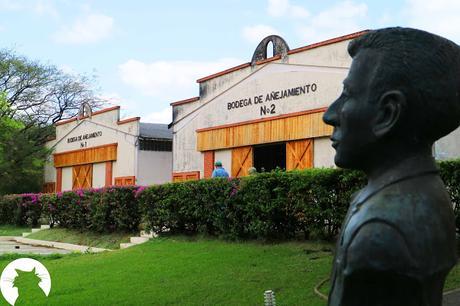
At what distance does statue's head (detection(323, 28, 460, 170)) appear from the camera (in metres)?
1.87

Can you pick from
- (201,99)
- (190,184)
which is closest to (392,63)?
(190,184)

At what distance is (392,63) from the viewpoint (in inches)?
74.7

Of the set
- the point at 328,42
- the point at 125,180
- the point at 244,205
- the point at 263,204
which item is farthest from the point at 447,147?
the point at 125,180

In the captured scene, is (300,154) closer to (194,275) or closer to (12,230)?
(194,275)

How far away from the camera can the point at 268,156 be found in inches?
810

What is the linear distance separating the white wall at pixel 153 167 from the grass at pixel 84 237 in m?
5.42

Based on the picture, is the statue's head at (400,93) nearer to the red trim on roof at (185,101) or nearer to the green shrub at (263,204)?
the green shrub at (263,204)

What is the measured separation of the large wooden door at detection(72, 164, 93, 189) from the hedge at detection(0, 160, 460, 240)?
9488 millimetres

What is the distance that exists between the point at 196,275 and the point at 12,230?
53.5 ft

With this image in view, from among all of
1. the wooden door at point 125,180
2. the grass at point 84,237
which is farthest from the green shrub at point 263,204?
the wooden door at point 125,180

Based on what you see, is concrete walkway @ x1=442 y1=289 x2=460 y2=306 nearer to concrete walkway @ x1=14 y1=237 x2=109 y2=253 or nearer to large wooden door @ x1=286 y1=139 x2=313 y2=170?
large wooden door @ x1=286 y1=139 x2=313 y2=170

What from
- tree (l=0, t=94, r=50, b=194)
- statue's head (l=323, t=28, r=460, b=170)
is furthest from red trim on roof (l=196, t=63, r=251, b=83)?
statue's head (l=323, t=28, r=460, b=170)

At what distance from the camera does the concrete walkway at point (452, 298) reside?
6.28 meters

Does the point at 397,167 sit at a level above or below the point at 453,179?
below
